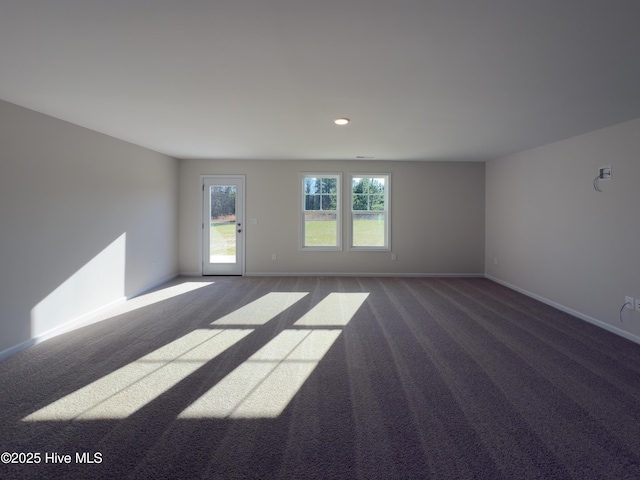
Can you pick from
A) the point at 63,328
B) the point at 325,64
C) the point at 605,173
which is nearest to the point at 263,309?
the point at 63,328

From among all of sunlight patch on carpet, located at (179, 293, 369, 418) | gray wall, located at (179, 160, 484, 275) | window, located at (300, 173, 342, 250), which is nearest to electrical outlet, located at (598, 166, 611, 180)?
gray wall, located at (179, 160, 484, 275)

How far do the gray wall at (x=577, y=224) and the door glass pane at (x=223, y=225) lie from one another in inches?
202

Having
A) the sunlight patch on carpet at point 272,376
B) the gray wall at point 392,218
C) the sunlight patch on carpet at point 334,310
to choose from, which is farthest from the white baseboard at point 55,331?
the sunlight patch on carpet at point 334,310

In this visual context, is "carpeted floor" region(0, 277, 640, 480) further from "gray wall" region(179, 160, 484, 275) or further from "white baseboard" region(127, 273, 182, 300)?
"gray wall" region(179, 160, 484, 275)

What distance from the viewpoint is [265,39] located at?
1942 millimetres

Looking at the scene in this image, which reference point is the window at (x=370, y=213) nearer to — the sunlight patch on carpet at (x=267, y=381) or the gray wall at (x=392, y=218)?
the gray wall at (x=392, y=218)

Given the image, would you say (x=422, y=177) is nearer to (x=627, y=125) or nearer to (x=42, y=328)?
(x=627, y=125)

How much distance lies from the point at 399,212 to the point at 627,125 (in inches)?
142

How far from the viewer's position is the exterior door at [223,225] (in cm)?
651

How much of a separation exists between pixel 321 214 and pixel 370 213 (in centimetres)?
100

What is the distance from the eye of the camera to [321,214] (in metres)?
6.65

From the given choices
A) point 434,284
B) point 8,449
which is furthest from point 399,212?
point 8,449

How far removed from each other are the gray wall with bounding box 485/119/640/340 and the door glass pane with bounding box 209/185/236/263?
16.9 feet

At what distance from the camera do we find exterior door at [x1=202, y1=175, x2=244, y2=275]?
6508 millimetres
